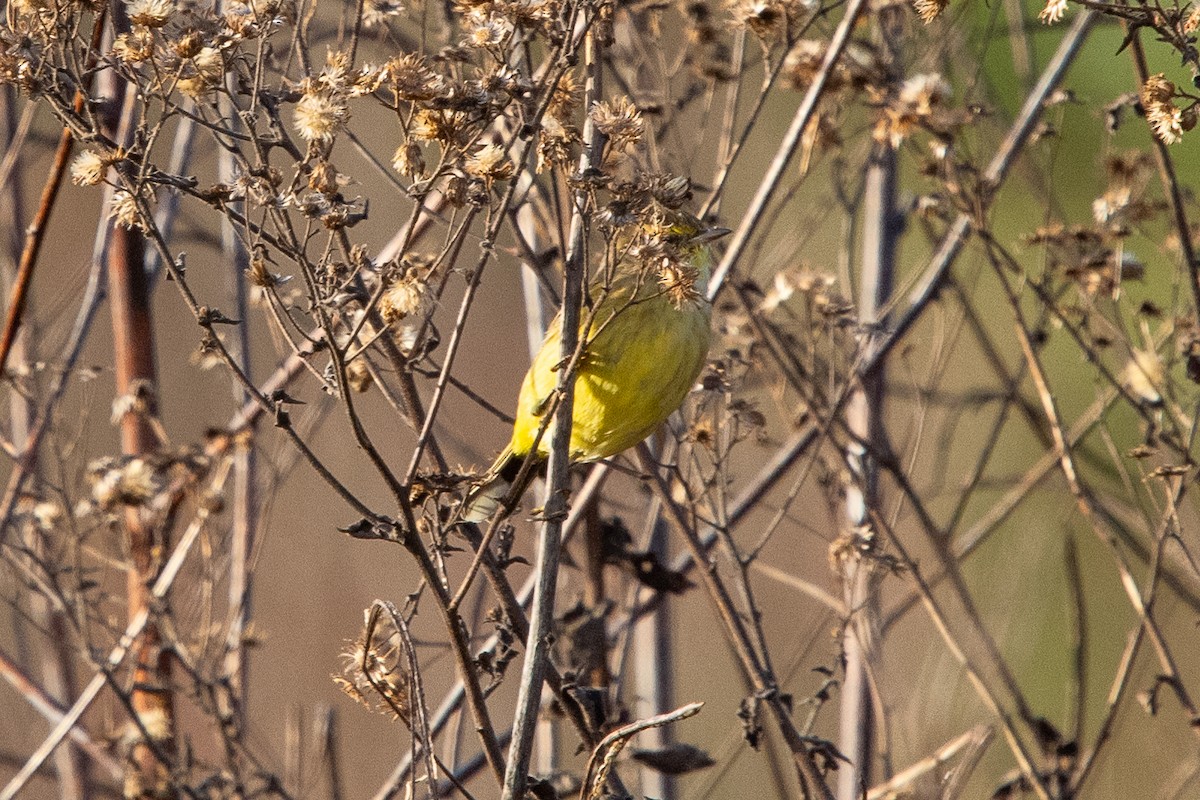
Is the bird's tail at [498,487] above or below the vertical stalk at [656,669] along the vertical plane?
above

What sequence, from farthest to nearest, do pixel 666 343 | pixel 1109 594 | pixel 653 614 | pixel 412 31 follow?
pixel 1109 594 < pixel 412 31 < pixel 653 614 < pixel 666 343

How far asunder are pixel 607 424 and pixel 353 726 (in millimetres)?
4412

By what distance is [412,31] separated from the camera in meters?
6.30

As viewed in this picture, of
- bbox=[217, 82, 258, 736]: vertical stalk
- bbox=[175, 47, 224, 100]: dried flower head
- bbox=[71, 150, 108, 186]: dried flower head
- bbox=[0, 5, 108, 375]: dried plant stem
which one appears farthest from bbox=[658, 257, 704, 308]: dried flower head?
bbox=[217, 82, 258, 736]: vertical stalk

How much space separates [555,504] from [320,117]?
761mm

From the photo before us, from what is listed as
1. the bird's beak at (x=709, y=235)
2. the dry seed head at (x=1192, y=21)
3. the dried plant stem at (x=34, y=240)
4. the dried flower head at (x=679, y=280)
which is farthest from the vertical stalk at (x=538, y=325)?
the dry seed head at (x=1192, y=21)

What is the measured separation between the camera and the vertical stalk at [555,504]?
6.81 feet

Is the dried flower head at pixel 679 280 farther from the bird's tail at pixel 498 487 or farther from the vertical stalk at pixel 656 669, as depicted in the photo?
the vertical stalk at pixel 656 669

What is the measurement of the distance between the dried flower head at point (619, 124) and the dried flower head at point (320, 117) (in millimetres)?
411

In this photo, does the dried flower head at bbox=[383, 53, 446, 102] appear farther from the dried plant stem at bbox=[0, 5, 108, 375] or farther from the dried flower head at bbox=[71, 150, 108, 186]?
the dried plant stem at bbox=[0, 5, 108, 375]

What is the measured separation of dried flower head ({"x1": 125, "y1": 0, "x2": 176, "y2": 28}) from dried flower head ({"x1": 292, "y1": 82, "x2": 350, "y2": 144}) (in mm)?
258

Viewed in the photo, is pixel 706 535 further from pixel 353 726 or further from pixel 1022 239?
pixel 353 726

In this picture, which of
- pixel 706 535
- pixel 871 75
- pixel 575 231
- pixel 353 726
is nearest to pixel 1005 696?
pixel 353 726

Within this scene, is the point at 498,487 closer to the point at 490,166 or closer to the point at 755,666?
the point at 755,666
